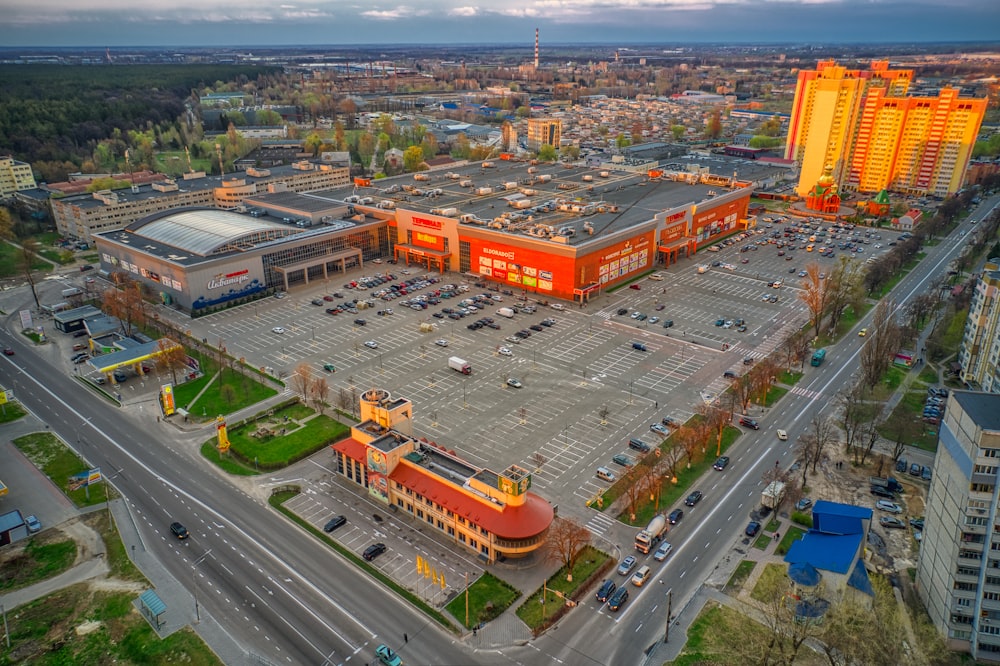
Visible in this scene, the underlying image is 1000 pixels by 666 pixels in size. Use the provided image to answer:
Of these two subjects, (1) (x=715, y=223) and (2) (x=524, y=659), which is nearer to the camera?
(2) (x=524, y=659)

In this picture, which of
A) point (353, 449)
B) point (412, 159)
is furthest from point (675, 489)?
point (412, 159)

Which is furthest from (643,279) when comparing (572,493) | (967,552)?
(967,552)

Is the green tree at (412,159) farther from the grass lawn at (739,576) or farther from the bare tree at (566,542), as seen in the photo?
the grass lawn at (739,576)

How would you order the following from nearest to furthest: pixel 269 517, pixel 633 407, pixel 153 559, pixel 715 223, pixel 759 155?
pixel 153 559 < pixel 269 517 < pixel 633 407 < pixel 715 223 < pixel 759 155

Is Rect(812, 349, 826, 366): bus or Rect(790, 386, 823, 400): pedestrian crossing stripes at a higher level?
Rect(812, 349, 826, 366): bus

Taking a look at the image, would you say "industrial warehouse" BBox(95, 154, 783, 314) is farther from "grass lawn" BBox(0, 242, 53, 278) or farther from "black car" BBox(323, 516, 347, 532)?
"black car" BBox(323, 516, 347, 532)

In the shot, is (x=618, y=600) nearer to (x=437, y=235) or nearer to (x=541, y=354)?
(x=541, y=354)

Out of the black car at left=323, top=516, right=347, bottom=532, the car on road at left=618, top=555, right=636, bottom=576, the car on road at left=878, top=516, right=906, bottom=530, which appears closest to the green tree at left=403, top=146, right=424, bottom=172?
the black car at left=323, top=516, right=347, bottom=532

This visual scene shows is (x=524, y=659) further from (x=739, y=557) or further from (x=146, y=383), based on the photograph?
(x=146, y=383)
